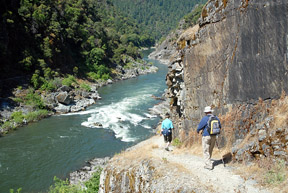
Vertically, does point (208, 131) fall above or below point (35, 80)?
below

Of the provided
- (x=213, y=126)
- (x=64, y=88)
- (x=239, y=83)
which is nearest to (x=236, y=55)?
(x=239, y=83)

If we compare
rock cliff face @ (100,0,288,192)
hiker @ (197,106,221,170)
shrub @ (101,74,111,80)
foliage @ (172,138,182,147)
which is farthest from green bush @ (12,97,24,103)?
hiker @ (197,106,221,170)

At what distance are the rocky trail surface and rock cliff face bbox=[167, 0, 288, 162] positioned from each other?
1.58 m

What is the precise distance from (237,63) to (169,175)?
5.45m

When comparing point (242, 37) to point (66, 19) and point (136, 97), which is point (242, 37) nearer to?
point (136, 97)

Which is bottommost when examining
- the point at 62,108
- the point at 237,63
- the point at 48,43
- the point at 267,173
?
the point at 267,173

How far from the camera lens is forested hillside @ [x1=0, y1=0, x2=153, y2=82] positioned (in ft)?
133

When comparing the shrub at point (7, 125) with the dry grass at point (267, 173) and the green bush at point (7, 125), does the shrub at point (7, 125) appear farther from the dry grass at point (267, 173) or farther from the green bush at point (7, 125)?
the dry grass at point (267, 173)

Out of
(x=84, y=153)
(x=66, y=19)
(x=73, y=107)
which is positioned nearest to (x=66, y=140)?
(x=84, y=153)

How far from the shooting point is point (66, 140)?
25.7 metres

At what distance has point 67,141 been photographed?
25.4 m

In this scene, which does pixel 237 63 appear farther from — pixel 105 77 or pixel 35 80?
pixel 105 77

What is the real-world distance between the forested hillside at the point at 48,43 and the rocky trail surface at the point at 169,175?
34244 mm

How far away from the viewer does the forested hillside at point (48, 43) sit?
40.6 meters
